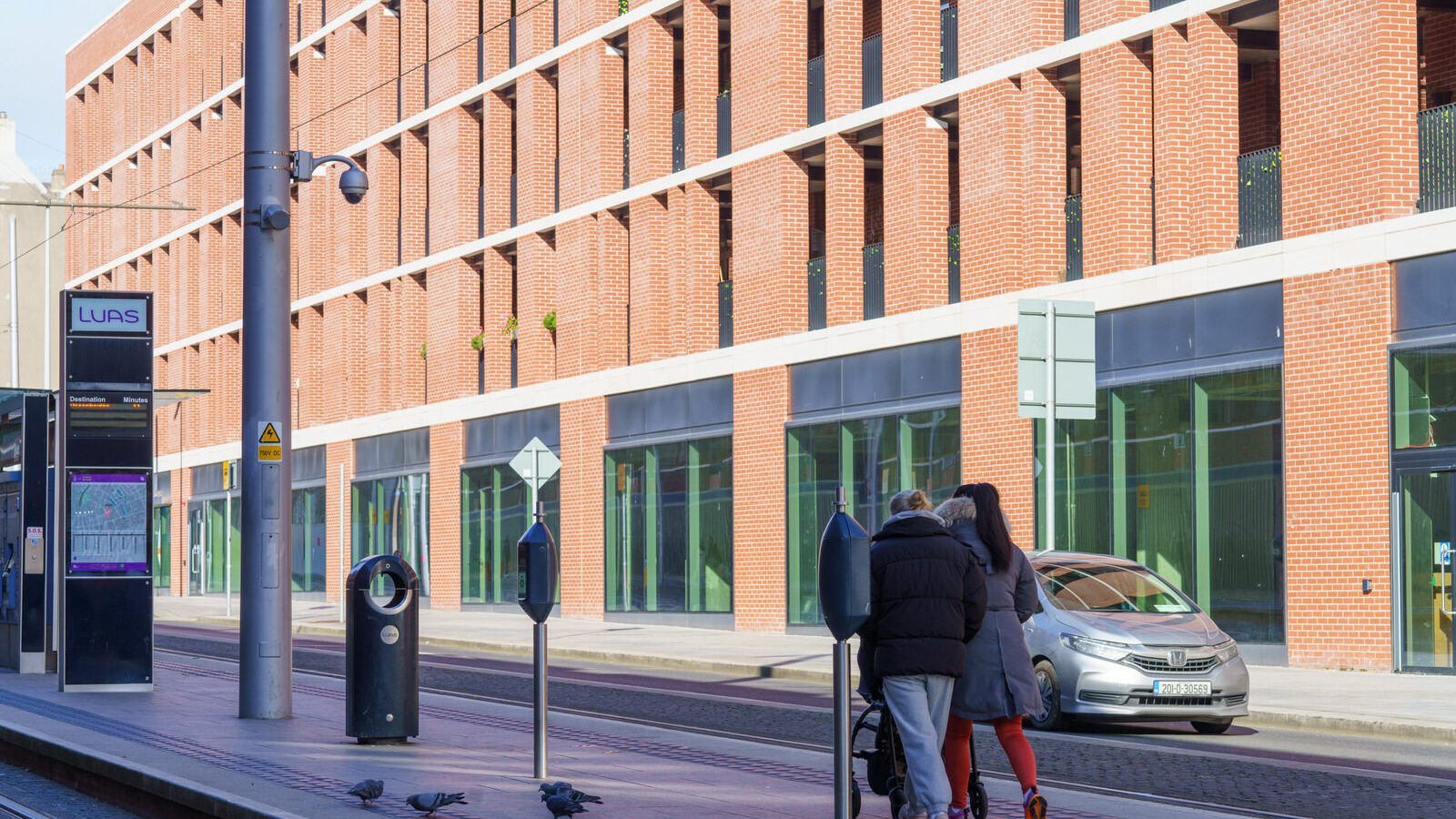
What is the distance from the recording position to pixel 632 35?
3781 centimetres

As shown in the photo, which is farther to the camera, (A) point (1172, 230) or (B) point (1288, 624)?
(A) point (1172, 230)

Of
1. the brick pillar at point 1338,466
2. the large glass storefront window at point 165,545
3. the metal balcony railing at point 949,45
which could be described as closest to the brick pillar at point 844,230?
the metal balcony railing at point 949,45

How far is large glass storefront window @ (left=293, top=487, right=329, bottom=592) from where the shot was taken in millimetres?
51562

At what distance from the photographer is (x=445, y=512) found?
44.8m

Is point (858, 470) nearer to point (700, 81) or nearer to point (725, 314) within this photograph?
point (725, 314)

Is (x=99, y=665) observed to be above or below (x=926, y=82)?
below

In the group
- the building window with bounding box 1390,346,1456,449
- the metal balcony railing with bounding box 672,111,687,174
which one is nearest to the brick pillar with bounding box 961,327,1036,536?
the building window with bounding box 1390,346,1456,449

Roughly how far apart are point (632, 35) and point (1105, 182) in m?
13.9

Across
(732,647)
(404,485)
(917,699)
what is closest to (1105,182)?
(732,647)

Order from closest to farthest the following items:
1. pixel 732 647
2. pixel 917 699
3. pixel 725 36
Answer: pixel 917 699 < pixel 732 647 < pixel 725 36

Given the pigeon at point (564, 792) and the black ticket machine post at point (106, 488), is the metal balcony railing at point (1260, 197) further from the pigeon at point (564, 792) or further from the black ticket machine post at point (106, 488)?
the pigeon at point (564, 792)

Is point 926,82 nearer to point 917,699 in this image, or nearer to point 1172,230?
point 1172,230

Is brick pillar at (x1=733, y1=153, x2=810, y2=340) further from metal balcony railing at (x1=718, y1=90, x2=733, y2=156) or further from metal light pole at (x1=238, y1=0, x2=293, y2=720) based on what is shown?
metal light pole at (x1=238, y1=0, x2=293, y2=720)

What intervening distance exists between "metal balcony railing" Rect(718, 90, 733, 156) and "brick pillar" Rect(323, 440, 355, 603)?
17.8m
